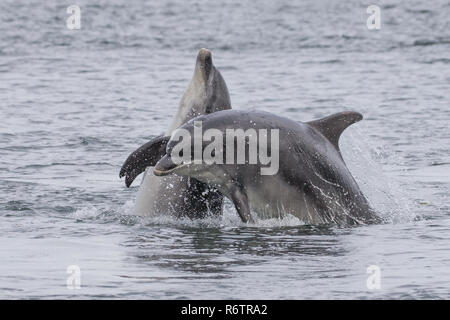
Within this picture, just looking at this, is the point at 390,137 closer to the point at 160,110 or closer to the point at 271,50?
the point at 160,110

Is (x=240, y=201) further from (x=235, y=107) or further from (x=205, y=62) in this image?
(x=235, y=107)

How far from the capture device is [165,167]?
13812mm

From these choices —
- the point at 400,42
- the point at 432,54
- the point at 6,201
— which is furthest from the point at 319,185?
the point at 400,42

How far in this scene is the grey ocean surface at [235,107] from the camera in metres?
12.2

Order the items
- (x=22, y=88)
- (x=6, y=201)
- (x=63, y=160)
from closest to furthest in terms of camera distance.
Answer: (x=6, y=201) < (x=63, y=160) < (x=22, y=88)

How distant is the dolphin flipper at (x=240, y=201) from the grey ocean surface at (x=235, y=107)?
324 millimetres

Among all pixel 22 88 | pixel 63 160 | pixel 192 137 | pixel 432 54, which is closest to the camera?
pixel 192 137

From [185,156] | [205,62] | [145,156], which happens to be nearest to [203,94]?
[205,62]

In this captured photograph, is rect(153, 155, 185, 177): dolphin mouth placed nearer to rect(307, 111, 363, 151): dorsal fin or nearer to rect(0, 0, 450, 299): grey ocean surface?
rect(0, 0, 450, 299): grey ocean surface

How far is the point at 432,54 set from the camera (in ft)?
119

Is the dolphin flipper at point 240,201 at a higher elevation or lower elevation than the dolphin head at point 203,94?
lower

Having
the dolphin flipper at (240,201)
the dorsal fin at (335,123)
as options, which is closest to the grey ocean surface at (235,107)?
the dolphin flipper at (240,201)

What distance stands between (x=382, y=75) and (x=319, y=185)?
18.2 metres

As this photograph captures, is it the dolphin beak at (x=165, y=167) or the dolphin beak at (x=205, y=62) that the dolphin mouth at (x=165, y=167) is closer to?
Result: the dolphin beak at (x=165, y=167)
